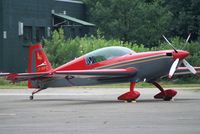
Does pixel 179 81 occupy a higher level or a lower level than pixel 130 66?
lower

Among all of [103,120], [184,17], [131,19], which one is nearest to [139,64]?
[103,120]

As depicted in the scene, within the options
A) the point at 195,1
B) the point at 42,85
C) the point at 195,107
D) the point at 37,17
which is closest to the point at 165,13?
the point at 195,1

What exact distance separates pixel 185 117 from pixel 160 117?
1.92 ft

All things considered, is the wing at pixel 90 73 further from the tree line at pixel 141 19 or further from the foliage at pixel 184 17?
the foliage at pixel 184 17

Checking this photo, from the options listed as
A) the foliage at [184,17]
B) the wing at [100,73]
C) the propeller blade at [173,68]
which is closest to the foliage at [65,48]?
the wing at [100,73]

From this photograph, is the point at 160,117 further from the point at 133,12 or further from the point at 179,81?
the point at 133,12

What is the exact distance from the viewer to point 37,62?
1069 inches

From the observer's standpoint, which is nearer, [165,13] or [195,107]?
[195,107]

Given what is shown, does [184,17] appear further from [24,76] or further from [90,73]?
[90,73]

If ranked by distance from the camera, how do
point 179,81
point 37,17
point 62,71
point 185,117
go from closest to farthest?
point 185,117
point 62,71
point 179,81
point 37,17

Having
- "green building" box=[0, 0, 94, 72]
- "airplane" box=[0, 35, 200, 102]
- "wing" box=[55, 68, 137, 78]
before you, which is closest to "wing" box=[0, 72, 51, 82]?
"airplane" box=[0, 35, 200, 102]

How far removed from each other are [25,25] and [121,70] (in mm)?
34286

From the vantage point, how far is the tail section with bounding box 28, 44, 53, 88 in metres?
27.0

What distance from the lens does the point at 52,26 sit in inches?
2435
